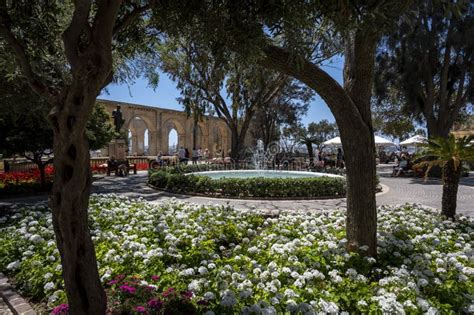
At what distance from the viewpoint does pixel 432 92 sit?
16.9 meters

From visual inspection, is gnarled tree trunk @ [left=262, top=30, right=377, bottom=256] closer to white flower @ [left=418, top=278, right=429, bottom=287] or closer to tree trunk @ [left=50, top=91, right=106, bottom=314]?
white flower @ [left=418, top=278, right=429, bottom=287]

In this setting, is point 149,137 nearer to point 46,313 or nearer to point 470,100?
point 470,100

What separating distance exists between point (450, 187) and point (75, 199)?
296 inches

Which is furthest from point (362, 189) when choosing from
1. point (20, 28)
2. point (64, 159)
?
point (20, 28)

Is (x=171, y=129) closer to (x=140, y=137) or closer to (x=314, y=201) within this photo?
(x=140, y=137)

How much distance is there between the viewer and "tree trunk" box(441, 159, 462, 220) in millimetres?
6848

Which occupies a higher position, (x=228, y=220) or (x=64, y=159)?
(x=64, y=159)

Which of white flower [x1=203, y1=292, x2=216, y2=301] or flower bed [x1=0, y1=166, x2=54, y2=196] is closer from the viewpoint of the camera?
white flower [x1=203, y1=292, x2=216, y2=301]

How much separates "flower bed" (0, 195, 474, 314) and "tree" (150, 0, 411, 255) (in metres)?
0.73

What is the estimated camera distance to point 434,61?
1711 centimetres

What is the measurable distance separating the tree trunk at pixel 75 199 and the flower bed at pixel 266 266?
22.5 inches

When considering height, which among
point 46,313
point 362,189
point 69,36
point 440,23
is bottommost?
point 46,313

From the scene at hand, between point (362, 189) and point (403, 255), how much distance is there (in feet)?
3.67

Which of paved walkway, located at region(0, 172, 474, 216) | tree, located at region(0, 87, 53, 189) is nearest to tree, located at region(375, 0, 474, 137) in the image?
paved walkway, located at region(0, 172, 474, 216)
